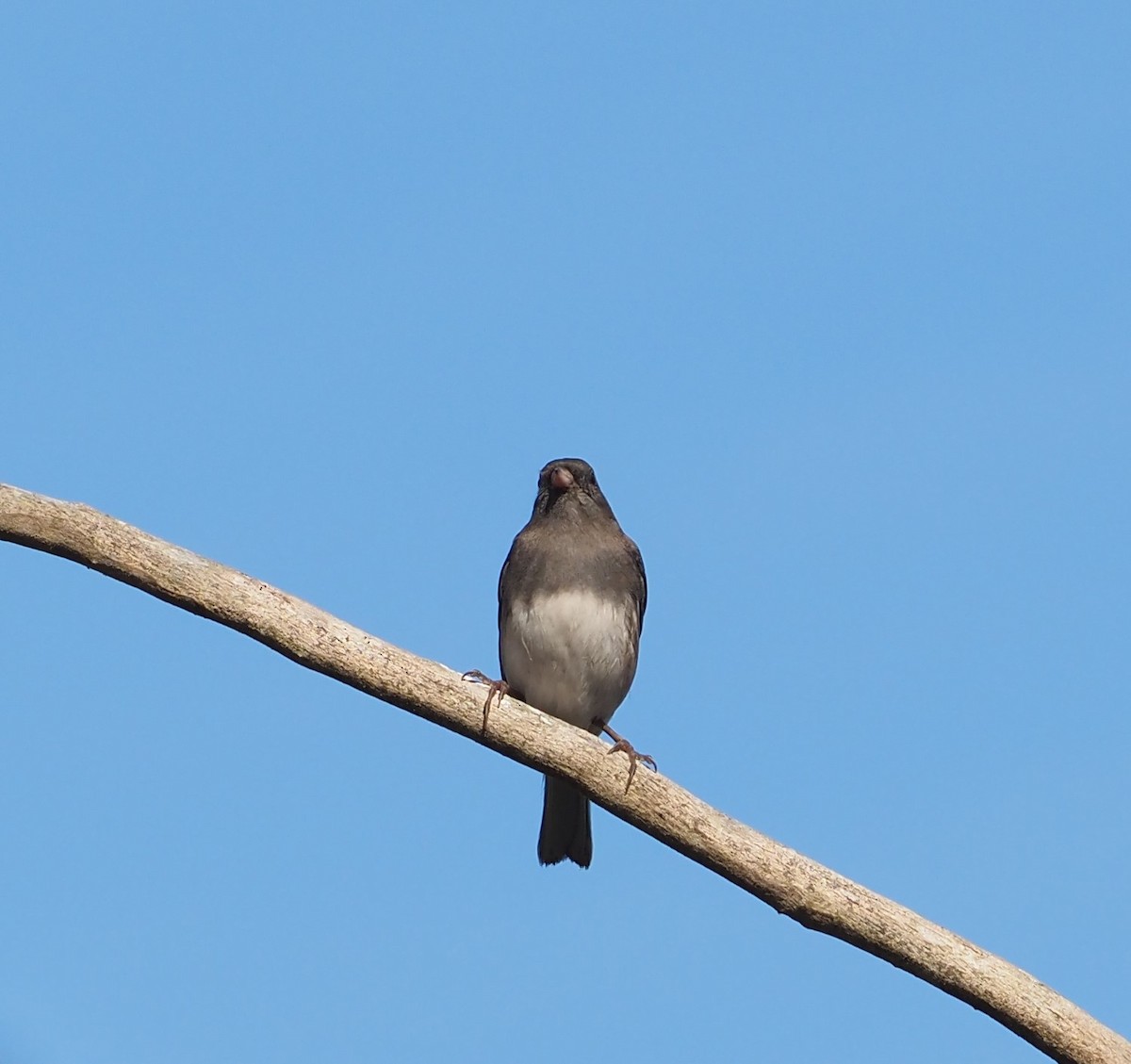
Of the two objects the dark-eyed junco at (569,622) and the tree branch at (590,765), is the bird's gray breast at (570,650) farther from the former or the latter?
the tree branch at (590,765)

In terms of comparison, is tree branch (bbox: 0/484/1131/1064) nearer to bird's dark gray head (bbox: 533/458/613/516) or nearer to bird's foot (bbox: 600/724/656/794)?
bird's foot (bbox: 600/724/656/794)

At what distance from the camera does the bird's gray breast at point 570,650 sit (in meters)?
7.01

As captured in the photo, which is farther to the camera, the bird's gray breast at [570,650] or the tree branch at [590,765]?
the bird's gray breast at [570,650]

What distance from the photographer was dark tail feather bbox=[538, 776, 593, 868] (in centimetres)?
712

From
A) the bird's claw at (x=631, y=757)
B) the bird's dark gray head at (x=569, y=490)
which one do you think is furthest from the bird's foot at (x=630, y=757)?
the bird's dark gray head at (x=569, y=490)

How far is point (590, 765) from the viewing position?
17.9 ft

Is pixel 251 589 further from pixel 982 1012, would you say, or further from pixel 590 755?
pixel 982 1012

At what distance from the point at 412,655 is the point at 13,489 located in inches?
53.5

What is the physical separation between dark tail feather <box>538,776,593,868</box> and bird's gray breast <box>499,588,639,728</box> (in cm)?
35

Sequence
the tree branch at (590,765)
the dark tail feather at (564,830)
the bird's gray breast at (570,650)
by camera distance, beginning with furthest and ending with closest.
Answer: the dark tail feather at (564,830), the bird's gray breast at (570,650), the tree branch at (590,765)

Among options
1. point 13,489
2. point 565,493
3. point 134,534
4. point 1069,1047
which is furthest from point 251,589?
point 1069,1047

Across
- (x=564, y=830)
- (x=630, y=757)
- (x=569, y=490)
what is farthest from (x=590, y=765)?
(x=569, y=490)

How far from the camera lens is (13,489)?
5246 mm

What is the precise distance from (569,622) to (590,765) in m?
1.57
